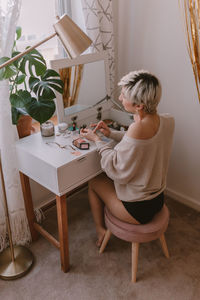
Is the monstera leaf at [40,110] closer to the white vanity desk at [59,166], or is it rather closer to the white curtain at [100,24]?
the white vanity desk at [59,166]

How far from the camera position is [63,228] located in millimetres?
1588

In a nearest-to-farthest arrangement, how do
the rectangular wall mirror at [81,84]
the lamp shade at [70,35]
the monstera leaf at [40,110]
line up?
the lamp shade at [70,35], the monstera leaf at [40,110], the rectangular wall mirror at [81,84]

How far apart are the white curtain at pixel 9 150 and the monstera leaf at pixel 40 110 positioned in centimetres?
12

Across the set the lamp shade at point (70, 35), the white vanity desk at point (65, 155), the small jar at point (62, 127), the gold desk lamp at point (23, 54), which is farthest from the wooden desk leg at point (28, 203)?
the lamp shade at point (70, 35)

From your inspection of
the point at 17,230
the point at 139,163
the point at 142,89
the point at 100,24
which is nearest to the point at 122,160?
the point at 139,163

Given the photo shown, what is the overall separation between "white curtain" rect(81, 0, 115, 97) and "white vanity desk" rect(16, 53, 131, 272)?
0.21 meters

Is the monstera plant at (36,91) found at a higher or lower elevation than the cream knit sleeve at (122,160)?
higher

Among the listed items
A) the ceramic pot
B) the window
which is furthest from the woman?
the window

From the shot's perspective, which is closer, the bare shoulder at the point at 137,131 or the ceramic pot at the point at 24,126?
the bare shoulder at the point at 137,131

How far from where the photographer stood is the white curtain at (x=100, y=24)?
189cm

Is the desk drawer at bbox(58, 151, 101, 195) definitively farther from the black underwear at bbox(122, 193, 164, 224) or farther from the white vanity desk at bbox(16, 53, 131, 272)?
the black underwear at bbox(122, 193, 164, 224)

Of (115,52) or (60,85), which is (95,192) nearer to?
(60,85)

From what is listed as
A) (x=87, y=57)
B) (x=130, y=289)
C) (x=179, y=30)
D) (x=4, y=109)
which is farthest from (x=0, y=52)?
(x=130, y=289)

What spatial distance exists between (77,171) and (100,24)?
1144 millimetres
